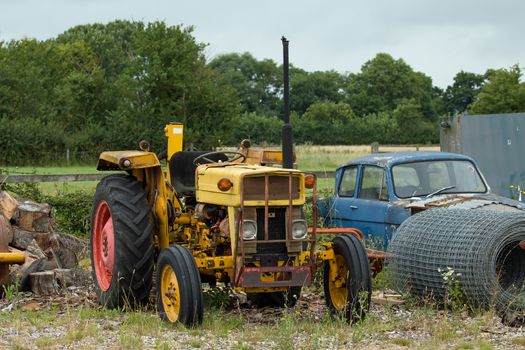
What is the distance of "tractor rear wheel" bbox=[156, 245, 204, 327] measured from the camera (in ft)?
26.0

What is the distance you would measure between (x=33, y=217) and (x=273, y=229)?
5083 millimetres

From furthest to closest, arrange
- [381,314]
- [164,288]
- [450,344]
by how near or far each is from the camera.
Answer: [381,314]
[164,288]
[450,344]

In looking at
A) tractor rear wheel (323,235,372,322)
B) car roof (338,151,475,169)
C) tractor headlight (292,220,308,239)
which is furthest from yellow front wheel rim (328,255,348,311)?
car roof (338,151,475,169)

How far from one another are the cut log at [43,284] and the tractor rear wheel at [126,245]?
740 mm

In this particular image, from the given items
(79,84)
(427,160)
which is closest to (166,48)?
(79,84)

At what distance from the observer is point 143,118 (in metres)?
46.8

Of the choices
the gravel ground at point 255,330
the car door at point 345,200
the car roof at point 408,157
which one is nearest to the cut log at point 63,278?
the gravel ground at point 255,330

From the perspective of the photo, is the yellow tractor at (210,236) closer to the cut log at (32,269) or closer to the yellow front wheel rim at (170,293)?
the yellow front wheel rim at (170,293)

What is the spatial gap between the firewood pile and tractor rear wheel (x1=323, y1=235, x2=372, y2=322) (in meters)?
3.29

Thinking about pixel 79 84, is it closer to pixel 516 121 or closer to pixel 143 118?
pixel 143 118

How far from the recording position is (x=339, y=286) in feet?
29.0

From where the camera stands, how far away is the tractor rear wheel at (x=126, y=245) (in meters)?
8.95

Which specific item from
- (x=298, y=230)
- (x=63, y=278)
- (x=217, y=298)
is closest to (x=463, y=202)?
(x=298, y=230)

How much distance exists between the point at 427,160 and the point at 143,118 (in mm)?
35496
